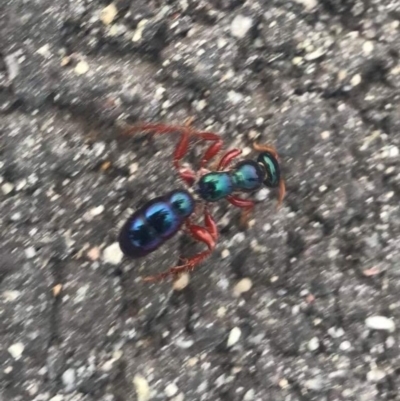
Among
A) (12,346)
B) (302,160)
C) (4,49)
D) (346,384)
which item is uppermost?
(4,49)

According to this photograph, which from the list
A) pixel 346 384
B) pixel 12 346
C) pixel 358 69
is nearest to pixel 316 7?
pixel 358 69

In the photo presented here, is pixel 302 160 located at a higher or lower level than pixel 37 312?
lower

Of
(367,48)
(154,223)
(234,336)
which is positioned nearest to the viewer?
(154,223)

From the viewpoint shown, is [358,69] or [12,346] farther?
[358,69]

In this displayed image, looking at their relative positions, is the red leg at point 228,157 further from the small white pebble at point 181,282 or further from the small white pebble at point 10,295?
the small white pebble at point 10,295

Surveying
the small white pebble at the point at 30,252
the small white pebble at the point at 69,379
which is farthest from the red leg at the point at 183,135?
the small white pebble at the point at 69,379

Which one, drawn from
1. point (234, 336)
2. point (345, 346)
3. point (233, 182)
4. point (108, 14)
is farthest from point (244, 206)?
point (108, 14)

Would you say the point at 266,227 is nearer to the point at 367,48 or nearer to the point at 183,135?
the point at 183,135

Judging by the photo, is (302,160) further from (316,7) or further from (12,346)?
(12,346)
